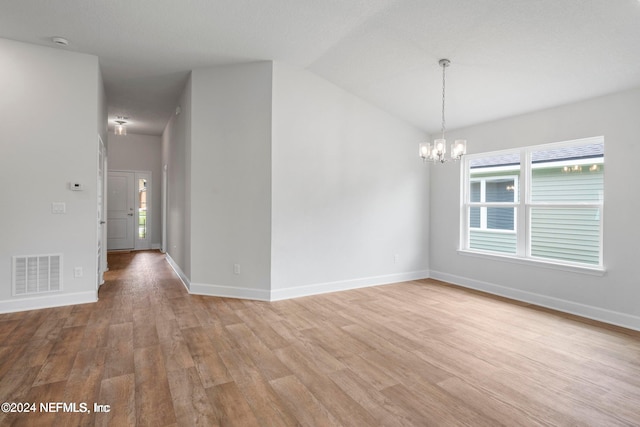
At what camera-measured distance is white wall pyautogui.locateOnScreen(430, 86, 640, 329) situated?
3.50 meters

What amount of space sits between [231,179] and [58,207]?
202cm

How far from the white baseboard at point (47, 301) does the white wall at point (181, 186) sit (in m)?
1.18

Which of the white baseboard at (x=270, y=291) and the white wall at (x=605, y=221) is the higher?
the white wall at (x=605, y=221)

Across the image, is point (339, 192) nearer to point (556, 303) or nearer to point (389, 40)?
point (389, 40)

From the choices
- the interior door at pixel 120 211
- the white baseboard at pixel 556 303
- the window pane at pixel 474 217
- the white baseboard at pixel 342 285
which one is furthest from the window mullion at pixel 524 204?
the interior door at pixel 120 211

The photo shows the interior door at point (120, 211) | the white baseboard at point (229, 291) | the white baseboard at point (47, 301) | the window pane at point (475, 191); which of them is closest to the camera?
the white baseboard at point (47, 301)

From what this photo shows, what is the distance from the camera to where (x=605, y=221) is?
12.2 ft

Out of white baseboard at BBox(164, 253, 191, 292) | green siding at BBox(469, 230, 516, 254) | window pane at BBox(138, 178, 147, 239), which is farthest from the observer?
window pane at BBox(138, 178, 147, 239)

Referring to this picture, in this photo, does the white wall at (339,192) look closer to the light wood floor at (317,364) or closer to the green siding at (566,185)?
the light wood floor at (317,364)

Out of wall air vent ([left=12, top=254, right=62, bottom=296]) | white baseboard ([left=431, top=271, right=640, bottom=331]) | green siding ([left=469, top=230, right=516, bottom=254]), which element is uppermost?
green siding ([left=469, top=230, right=516, bottom=254])

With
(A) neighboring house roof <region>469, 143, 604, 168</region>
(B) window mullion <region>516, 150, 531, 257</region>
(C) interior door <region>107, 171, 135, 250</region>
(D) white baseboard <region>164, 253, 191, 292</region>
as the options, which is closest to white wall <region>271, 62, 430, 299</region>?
(A) neighboring house roof <region>469, 143, 604, 168</region>

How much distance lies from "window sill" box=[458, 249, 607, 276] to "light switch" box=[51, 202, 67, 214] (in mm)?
5543

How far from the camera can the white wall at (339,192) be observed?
171 inches

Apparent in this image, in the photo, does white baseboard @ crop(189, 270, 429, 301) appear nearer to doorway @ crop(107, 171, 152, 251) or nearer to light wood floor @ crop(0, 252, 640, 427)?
light wood floor @ crop(0, 252, 640, 427)
